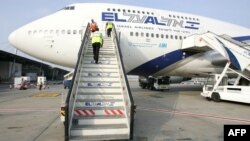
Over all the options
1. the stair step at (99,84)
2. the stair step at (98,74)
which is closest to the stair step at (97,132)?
the stair step at (99,84)

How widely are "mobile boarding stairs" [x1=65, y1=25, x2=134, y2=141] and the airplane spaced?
4729 millimetres

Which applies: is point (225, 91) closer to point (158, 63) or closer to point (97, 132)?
point (158, 63)

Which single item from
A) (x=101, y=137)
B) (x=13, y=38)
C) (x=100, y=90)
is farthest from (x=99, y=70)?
(x=13, y=38)

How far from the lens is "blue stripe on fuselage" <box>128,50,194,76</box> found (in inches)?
653

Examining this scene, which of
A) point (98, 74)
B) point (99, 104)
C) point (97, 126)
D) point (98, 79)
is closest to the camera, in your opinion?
point (97, 126)

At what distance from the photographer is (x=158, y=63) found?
16766 millimetres

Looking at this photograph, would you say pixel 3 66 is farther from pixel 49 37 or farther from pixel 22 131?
pixel 22 131

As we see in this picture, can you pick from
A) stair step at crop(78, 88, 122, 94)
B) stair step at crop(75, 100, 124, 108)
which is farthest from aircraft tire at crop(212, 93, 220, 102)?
stair step at crop(75, 100, 124, 108)

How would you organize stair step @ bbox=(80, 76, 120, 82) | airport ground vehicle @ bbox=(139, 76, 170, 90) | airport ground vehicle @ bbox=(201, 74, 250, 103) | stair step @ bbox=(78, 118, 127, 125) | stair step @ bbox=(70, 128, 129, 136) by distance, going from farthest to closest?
airport ground vehicle @ bbox=(139, 76, 170, 90) < airport ground vehicle @ bbox=(201, 74, 250, 103) < stair step @ bbox=(80, 76, 120, 82) < stair step @ bbox=(78, 118, 127, 125) < stair step @ bbox=(70, 128, 129, 136)

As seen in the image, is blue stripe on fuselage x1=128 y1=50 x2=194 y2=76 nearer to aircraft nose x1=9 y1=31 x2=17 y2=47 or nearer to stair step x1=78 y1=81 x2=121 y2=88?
aircraft nose x1=9 y1=31 x2=17 y2=47

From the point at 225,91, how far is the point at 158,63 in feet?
13.7

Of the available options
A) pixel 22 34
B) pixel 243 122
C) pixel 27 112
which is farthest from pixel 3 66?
pixel 243 122

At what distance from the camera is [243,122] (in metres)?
9.58

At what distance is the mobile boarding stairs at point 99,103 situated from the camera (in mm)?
6809
